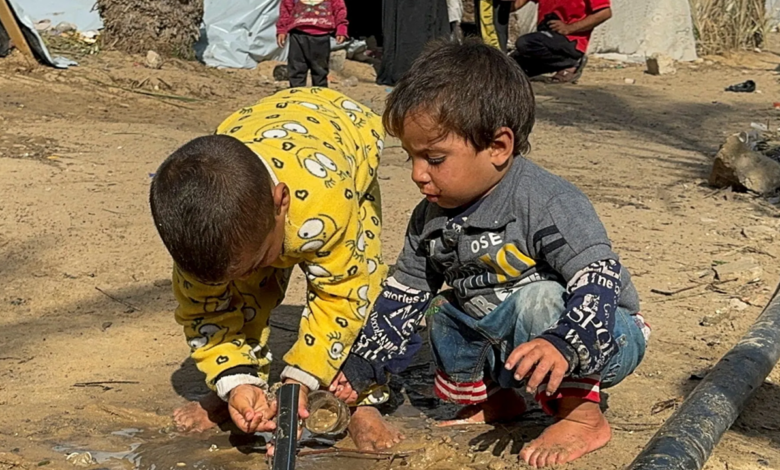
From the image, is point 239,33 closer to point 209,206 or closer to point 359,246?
point 359,246

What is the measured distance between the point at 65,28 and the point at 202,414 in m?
7.20

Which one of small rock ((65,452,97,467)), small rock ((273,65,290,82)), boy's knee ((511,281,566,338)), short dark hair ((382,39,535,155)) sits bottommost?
small rock ((273,65,290,82))

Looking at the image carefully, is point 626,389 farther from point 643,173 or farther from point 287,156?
point 643,173

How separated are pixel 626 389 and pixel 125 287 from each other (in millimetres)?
2039

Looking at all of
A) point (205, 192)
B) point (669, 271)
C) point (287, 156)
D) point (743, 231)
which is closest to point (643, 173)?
point (743, 231)

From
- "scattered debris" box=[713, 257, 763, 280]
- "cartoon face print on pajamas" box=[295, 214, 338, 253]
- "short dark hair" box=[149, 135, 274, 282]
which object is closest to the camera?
"short dark hair" box=[149, 135, 274, 282]

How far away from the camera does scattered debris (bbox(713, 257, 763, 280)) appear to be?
13.6ft

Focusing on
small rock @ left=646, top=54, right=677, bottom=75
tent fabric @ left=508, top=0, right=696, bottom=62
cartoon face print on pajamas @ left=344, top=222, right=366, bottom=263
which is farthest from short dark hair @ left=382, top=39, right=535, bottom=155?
tent fabric @ left=508, top=0, right=696, bottom=62

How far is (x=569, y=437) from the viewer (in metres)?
2.61

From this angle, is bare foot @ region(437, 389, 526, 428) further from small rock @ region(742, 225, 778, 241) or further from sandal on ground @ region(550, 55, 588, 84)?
sandal on ground @ region(550, 55, 588, 84)

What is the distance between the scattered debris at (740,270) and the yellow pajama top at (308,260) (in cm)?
185

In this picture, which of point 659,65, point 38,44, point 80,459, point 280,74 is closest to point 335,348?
point 80,459

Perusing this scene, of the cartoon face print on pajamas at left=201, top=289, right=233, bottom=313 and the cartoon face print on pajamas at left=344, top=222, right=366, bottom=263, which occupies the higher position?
the cartoon face print on pajamas at left=344, top=222, right=366, bottom=263

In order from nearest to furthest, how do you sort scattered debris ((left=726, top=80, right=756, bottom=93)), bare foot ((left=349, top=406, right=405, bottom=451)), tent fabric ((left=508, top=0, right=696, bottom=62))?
bare foot ((left=349, top=406, right=405, bottom=451))
scattered debris ((left=726, top=80, right=756, bottom=93))
tent fabric ((left=508, top=0, right=696, bottom=62))
